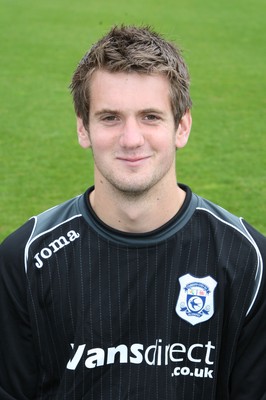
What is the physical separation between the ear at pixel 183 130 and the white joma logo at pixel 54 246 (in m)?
0.43

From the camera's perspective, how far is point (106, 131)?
2.36 m

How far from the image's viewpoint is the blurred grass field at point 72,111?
772 centimetres

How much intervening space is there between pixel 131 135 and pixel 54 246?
0.44 m

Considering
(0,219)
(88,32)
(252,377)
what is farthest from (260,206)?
(88,32)

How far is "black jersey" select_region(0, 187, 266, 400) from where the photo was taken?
2.45m

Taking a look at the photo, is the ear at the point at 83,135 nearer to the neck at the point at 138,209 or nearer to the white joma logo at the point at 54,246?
the neck at the point at 138,209

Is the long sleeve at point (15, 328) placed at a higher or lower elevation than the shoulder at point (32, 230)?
lower

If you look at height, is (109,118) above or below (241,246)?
above

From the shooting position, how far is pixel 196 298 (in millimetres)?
2469

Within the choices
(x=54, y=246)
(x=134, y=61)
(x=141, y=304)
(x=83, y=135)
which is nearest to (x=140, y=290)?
(x=141, y=304)

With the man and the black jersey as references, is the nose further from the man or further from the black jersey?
the black jersey

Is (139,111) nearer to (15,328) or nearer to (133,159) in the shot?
(133,159)

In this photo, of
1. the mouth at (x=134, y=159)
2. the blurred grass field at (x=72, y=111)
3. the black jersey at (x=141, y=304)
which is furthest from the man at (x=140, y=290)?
the blurred grass field at (x=72, y=111)

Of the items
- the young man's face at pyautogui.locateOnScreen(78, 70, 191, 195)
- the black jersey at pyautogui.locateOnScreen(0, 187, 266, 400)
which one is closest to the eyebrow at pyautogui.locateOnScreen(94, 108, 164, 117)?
the young man's face at pyautogui.locateOnScreen(78, 70, 191, 195)
